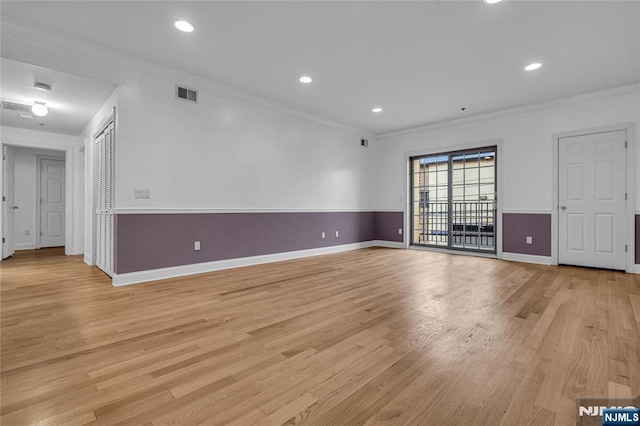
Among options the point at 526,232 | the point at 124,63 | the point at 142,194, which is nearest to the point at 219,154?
the point at 142,194

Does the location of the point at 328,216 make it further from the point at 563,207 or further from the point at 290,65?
the point at 563,207

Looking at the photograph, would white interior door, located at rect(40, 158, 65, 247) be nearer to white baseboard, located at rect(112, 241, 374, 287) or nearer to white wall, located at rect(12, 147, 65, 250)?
white wall, located at rect(12, 147, 65, 250)

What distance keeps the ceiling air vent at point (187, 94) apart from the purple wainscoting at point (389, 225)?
4809 millimetres

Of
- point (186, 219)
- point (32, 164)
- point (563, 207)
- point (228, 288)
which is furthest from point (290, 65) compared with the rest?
point (32, 164)

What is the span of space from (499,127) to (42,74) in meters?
6.91

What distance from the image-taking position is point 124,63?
348cm

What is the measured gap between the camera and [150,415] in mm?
1294

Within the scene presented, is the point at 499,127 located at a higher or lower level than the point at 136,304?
higher

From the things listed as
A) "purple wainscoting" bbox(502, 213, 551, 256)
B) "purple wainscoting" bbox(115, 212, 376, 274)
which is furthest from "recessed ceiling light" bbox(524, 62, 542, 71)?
"purple wainscoting" bbox(115, 212, 376, 274)

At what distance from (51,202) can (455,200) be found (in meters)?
9.24

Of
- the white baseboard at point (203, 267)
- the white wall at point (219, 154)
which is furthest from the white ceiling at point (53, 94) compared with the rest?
the white baseboard at point (203, 267)

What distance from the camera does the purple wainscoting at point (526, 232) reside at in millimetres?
5023

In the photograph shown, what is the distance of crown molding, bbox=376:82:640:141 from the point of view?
14.3 feet

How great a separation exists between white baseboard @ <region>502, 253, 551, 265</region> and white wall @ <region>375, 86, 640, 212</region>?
80cm
